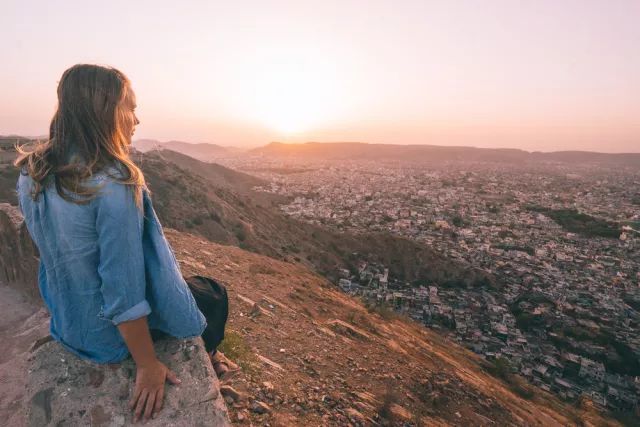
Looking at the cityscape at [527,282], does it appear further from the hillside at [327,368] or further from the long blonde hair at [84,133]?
the long blonde hair at [84,133]

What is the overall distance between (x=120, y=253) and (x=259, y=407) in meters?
2.53

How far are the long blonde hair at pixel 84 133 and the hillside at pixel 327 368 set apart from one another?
2.55 m

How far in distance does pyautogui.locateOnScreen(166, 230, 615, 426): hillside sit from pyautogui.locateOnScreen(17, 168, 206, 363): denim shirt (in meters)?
1.79

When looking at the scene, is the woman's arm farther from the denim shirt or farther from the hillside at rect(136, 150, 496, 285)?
the hillside at rect(136, 150, 496, 285)

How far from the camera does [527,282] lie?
23.4 metres

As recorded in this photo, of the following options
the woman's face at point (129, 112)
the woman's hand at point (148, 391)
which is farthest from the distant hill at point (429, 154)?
the woman's hand at point (148, 391)

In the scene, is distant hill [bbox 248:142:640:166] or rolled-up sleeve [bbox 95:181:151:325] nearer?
rolled-up sleeve [bbox 95:181:151:325]

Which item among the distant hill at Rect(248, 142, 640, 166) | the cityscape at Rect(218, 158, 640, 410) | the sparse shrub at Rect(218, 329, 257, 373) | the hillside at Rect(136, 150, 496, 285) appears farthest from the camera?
the distant hill at Rect(248, 142, 640, 166)

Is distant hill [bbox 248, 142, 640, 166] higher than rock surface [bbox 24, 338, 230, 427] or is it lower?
higher

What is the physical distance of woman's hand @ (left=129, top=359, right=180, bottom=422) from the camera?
1662mm

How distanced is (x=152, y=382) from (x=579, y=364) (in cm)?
1901

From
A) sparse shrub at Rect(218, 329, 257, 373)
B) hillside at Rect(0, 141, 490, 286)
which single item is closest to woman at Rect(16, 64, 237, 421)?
sparse shrub at Rect(218, 329, 257, 373)

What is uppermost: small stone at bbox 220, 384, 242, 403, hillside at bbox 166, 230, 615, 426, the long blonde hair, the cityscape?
the long blonde hair

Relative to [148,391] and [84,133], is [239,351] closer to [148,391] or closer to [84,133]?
[148,391]
